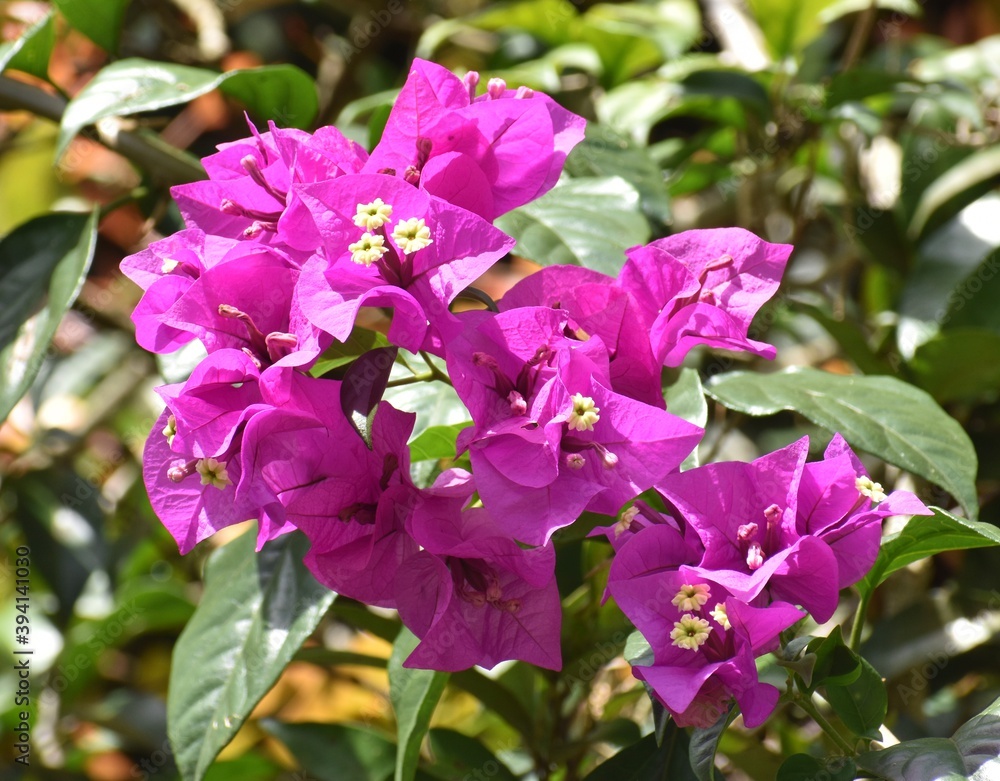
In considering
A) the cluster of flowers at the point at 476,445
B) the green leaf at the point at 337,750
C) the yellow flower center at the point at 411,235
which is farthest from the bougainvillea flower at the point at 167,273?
the green leaf at the point at 337,750

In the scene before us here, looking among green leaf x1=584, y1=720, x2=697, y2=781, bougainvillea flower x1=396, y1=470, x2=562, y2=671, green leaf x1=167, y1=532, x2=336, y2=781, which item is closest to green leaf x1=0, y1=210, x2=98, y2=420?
green leaf x1=167, y1=532, x2=336, y2=781

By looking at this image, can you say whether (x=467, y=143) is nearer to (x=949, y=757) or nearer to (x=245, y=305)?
(x=245, y=305)

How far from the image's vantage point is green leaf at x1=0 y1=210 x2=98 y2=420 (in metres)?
0.89

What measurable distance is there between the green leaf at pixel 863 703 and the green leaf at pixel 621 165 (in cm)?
49

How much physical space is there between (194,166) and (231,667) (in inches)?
19.3

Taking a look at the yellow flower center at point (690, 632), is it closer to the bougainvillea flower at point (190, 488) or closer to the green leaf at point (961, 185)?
the bougainvillea flower at point (190, 488)

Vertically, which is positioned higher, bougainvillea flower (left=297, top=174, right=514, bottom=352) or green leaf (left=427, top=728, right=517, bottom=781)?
bougainvillea flower (left=297, top=174, right=514, bottom=352)

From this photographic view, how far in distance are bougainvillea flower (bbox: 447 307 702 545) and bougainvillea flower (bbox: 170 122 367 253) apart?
0.47 feet

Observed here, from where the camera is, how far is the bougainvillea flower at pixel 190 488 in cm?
56

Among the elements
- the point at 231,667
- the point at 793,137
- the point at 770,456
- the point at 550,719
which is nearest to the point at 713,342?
the point at 770,456

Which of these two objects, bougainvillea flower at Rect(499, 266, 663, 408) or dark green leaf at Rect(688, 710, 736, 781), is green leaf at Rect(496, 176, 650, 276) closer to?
bougainvillea flower at Rect(499, 266, 663, 408)

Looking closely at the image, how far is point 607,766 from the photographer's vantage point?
2.44 ft

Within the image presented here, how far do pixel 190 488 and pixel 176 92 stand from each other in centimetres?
42

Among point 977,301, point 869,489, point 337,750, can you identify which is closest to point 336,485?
point 869,489
